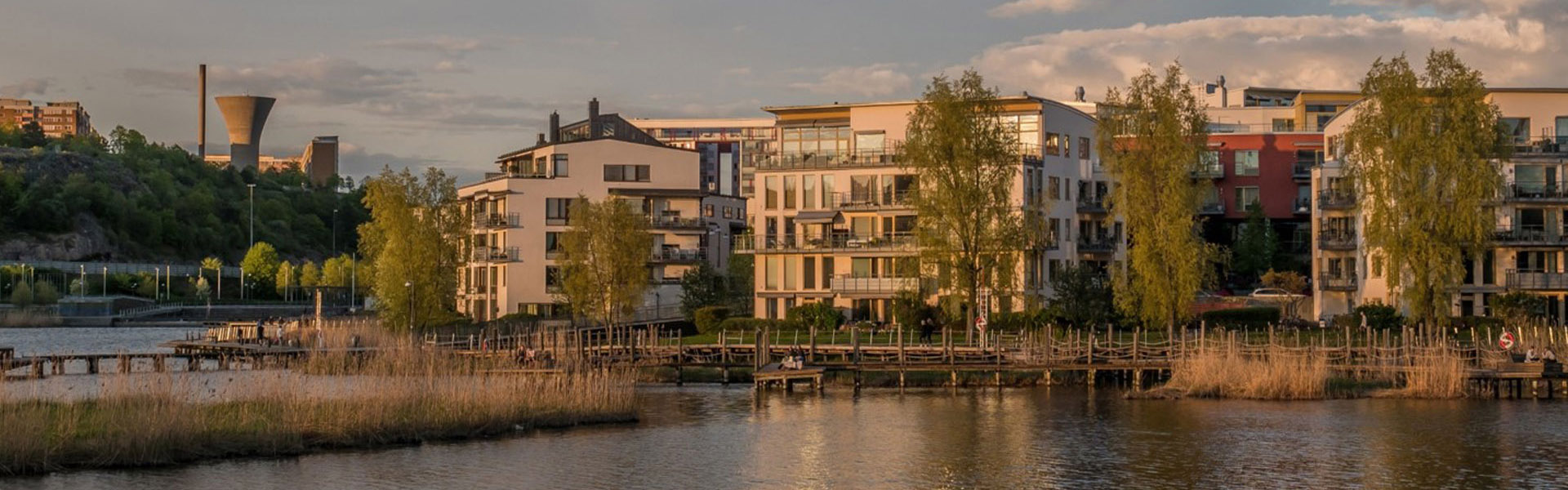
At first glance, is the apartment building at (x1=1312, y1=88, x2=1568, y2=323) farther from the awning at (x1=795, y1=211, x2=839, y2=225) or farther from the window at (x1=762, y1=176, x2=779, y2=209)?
the window at (x1=762, y1=176, x2=779, y2=209)

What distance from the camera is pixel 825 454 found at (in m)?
44.8

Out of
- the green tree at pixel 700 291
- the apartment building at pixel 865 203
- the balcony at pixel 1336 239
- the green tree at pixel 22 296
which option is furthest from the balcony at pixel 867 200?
the green tree at pixel 22 296

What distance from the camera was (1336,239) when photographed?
97812mm

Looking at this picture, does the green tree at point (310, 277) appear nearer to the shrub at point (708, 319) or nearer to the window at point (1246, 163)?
the shrub at point (708, 319)

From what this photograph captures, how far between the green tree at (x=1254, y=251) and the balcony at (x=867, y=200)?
2893 centimetres

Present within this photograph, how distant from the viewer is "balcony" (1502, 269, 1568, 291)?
89062 millimetres

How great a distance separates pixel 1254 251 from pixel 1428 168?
42.7 m

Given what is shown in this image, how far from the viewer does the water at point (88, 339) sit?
104 metres

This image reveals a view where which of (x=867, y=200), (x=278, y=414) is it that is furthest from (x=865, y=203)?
(x=278, y=414)

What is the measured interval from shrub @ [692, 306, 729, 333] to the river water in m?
33.7

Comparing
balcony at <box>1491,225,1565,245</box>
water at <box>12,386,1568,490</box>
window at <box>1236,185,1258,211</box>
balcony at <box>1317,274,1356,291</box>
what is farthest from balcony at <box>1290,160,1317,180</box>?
water at <box>12,386,1568,490</box>

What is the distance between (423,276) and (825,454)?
5598 centimetres

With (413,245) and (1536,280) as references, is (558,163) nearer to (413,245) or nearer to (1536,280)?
(413,245)

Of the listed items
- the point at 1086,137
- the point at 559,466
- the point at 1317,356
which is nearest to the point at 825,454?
the point at 559,466
